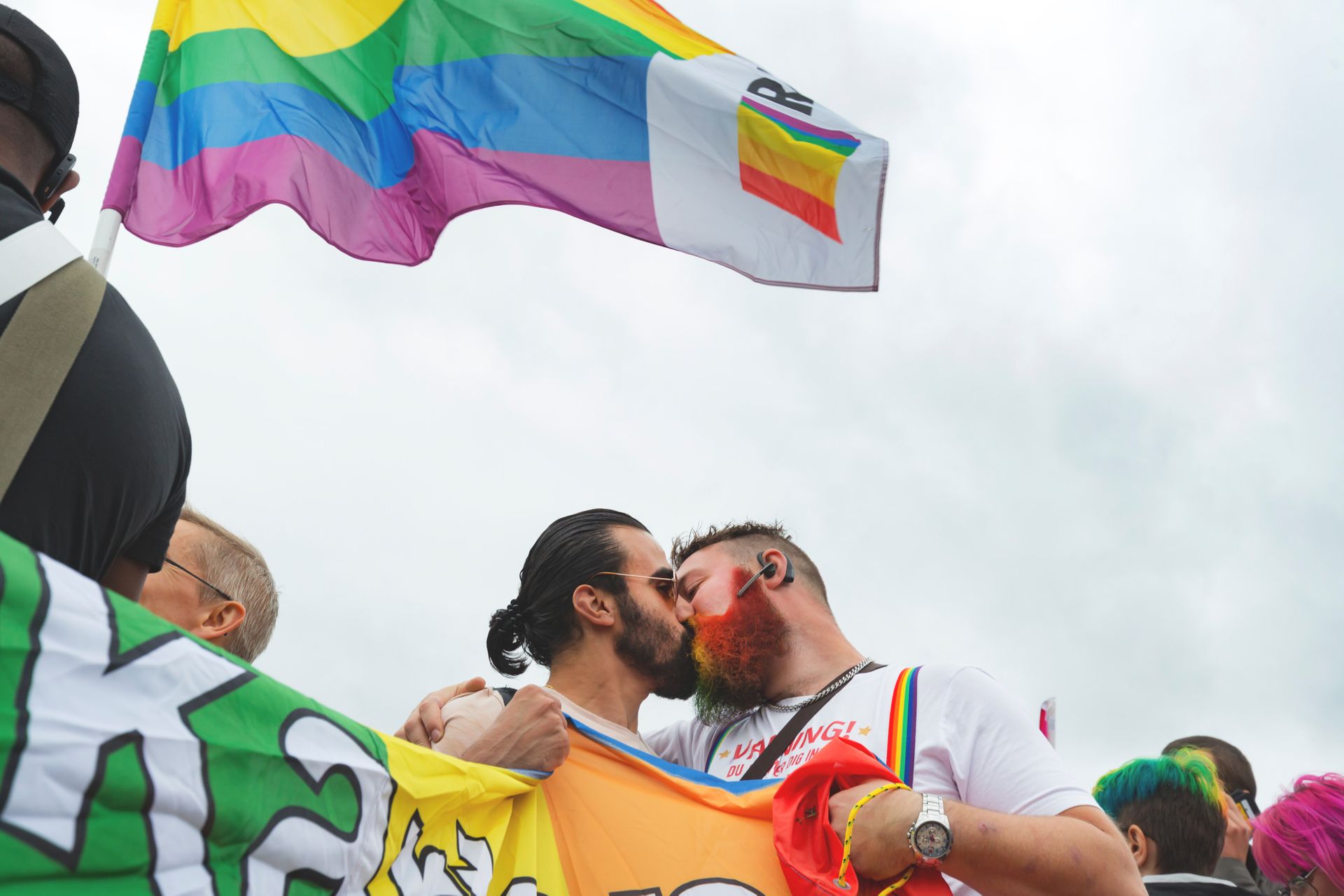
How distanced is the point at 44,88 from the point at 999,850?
249cm

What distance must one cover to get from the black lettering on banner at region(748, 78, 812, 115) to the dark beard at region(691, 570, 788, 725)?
2.46 metres

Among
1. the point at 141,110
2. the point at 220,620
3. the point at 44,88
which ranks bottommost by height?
the point at 220,620

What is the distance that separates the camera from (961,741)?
117 inches

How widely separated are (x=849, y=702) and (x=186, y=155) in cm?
340

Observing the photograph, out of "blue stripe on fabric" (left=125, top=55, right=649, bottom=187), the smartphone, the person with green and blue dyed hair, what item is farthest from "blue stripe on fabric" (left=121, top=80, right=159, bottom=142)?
the smartphone

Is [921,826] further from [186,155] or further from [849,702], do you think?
[186,155]

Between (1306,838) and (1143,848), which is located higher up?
(1306,838)

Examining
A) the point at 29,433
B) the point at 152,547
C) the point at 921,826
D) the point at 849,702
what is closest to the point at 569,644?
the point at 849,702

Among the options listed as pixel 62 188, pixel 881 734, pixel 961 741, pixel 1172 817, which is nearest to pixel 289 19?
pixel 62 188

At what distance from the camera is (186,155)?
14.8ft

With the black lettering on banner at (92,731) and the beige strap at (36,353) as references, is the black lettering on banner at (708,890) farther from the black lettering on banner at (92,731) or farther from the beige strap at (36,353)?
the beige strap at (36,353)

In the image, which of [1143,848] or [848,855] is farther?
[1143,848]

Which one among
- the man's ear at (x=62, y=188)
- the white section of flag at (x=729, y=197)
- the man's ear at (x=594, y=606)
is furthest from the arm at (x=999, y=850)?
the white section of flag at (x=729, y=197)

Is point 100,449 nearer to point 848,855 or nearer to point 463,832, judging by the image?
point 463,832
